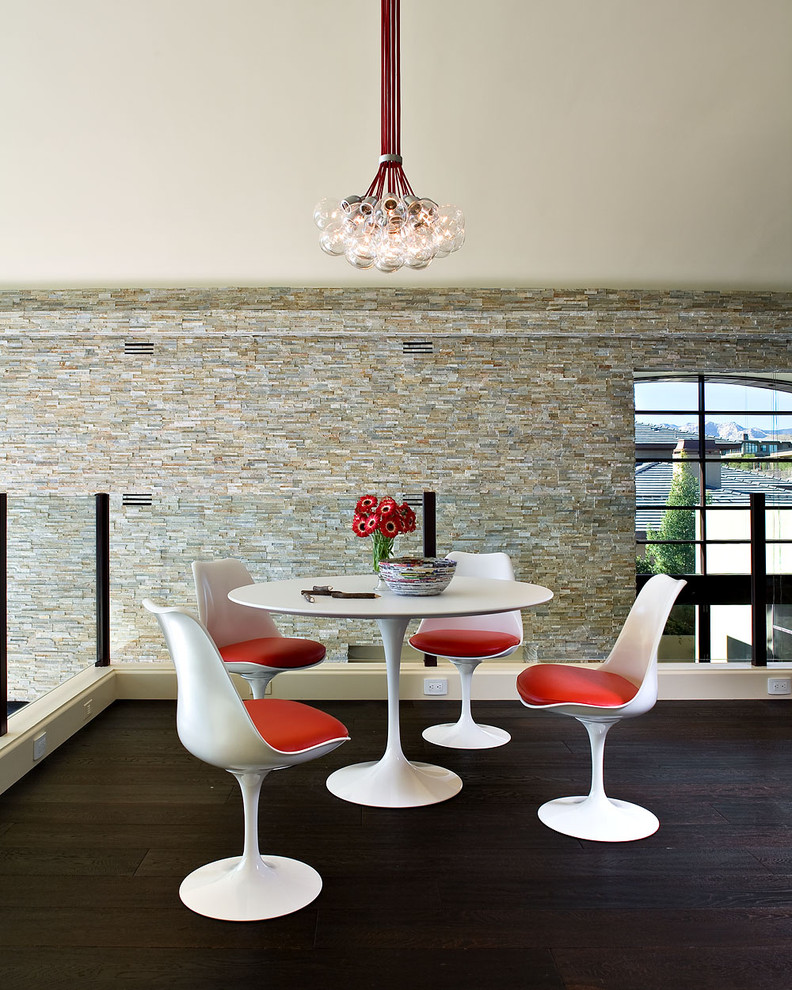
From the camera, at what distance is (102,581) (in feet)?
12.7

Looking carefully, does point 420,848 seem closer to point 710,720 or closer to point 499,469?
point 710,720

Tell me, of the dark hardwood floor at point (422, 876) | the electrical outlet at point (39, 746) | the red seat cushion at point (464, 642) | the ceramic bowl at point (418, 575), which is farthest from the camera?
the red seat cushion at point (464, 642)

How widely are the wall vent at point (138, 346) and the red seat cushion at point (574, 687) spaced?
386 centimetres

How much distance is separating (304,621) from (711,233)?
11.5 ft

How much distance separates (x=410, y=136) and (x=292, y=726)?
10.9 feet

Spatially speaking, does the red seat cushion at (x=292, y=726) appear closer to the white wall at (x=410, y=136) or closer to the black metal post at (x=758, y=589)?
the black metal post at (x=758, y=589)

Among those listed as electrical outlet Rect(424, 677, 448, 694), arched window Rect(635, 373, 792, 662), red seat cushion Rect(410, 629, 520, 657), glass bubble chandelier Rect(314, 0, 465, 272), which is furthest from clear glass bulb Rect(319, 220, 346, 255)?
arched window Rect(635, 373, 792, 662)

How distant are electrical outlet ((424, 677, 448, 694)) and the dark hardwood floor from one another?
643 millimetres

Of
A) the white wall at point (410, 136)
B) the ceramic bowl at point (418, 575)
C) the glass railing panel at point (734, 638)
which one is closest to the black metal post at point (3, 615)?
the ceramic bowl at point (418, 575)

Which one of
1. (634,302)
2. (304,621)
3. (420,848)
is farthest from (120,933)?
(634,302)

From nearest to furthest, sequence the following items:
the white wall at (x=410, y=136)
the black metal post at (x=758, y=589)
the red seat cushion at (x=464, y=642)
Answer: the red seat cushion at (x=464, y=642) → the white wall at (x=410, y=136) → the black metal post at (x=758, y=589)

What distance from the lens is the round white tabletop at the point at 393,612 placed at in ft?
7.31

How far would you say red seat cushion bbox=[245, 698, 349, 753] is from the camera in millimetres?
1813

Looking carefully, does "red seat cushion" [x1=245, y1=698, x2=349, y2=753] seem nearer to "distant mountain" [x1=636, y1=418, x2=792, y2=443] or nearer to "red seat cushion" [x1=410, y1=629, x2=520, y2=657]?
"red seat cushion" [x1=410, y1=629, x2=520, y2=657]
